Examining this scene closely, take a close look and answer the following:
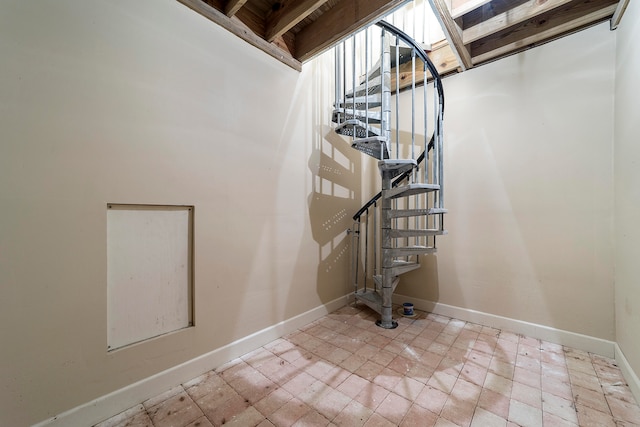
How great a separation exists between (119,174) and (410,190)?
2096mm

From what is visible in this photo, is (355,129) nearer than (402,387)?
No

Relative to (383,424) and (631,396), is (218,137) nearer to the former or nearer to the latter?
(383,424)

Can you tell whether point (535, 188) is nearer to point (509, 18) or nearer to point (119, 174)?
point (509, 18)

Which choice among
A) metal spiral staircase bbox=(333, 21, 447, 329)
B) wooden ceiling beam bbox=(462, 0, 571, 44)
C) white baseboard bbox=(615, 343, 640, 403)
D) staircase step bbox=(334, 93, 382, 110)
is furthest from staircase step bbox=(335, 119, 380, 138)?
white baseboard bbox=(615, 343, 640, 403)

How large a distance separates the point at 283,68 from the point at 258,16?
0.41 meters

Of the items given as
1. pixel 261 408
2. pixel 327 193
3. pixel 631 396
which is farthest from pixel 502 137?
pixel 261 408

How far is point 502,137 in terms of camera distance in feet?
7.70

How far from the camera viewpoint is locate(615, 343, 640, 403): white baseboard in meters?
1.44

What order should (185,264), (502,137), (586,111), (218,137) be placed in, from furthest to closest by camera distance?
1. (502,137)
2. (586,111)
3. (218,137)
4. (185,264)

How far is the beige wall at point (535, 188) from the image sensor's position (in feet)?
6.39

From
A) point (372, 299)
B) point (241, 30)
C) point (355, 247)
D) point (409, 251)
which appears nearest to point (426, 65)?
point (241, 30)

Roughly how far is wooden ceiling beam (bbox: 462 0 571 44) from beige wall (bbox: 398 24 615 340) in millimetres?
325

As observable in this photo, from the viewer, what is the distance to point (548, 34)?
210cm

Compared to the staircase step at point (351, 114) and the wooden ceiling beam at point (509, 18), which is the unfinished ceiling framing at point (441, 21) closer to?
the wooden ceiling beam at point (509, 18)
